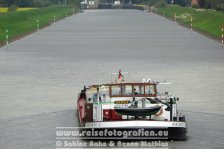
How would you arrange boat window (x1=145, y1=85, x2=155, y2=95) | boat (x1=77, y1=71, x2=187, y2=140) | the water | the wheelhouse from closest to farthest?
boat (x1=77, y1=71, x2=187, y2=140) < the wheelhouse < boat window (x1=145, y1=85, x2=155, y2=95) < the water

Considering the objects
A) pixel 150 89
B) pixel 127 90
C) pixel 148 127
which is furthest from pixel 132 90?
pixel 148 127

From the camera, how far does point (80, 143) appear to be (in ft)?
71.3

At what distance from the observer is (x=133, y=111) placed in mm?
21531

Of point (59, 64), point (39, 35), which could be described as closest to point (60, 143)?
point (59, 64)

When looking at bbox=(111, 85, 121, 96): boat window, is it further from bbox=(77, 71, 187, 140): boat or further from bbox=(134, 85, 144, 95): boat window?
bbox=(134, 85, 144, 95): boat window

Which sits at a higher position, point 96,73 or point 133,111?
point 133,111

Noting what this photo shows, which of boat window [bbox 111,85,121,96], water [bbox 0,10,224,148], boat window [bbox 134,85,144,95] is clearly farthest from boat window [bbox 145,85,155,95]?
water [bbox 0,10,224,148]

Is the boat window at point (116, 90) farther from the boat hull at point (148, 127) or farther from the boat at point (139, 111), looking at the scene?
the boat hull at point (148, 127)

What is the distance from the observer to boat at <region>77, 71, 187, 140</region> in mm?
21531

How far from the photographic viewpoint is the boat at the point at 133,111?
21531mm

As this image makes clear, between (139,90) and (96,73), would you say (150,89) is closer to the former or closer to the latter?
(139,90)

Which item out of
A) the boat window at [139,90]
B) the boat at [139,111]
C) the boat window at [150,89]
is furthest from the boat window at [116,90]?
the boat at [139,111]

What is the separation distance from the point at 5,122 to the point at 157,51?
32324 millimetres

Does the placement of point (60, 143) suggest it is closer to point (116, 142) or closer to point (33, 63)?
point (116, 142)
